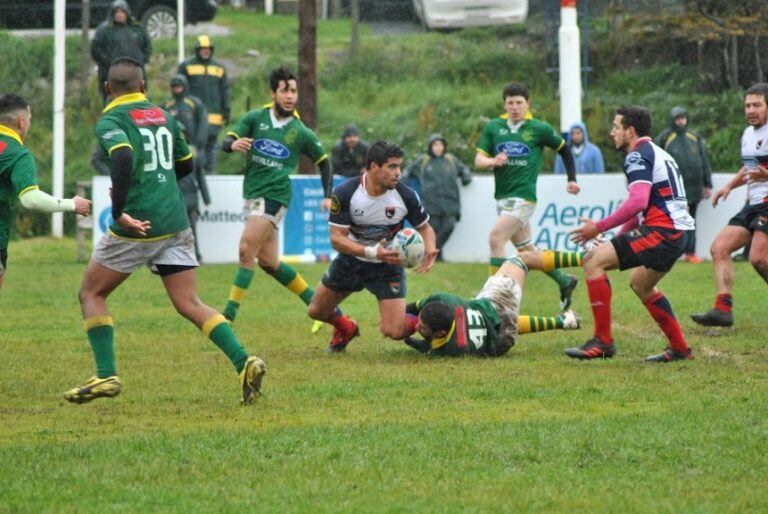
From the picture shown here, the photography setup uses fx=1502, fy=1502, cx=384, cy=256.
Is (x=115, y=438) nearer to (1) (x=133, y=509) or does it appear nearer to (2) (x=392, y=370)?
(1) (x=133, y=509)

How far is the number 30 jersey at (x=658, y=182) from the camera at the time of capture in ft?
33.2

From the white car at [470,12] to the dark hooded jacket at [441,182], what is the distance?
11.8 metres

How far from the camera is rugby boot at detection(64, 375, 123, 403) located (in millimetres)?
8438

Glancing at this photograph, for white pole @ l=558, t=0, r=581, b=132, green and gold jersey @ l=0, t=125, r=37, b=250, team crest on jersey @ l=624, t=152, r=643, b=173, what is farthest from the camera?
white pole @ l=558, t=0, r=581, b=132

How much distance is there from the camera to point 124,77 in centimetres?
855

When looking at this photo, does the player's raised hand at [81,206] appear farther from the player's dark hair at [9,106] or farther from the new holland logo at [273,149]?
the new holland logo at [273,149]

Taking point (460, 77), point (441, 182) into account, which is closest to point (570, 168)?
point (441, 182)

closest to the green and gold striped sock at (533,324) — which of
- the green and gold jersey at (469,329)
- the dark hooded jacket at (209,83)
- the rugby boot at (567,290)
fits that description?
the green and gold jersey at (469,329)

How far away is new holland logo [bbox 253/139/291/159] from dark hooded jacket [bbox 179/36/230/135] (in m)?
9.34

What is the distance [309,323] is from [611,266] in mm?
3823

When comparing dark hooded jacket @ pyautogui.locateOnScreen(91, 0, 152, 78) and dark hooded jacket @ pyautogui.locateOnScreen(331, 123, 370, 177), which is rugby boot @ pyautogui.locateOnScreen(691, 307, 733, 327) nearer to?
dark hooded jacket @ pyautogui.locateOnScreen(331, 123, 370, 177)

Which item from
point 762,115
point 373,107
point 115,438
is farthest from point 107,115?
point 373,107

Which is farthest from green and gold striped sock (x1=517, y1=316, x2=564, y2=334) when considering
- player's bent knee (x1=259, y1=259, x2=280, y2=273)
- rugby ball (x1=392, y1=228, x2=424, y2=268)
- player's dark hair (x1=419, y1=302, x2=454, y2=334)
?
player's bent knee (x1=259, y1=259, x2=280, y2=273)

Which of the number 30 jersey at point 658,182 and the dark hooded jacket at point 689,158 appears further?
the dark hooded jacket at point 689,158
